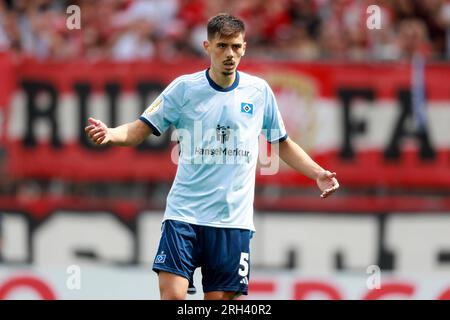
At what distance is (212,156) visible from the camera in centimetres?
822

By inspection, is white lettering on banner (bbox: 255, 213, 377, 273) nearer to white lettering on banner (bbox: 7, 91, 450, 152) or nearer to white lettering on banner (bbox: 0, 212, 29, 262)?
white lettering on banner (bbox: 7, 91, 450, 152)

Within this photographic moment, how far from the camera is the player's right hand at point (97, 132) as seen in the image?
7848 millimetres

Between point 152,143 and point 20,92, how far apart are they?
1.71 m

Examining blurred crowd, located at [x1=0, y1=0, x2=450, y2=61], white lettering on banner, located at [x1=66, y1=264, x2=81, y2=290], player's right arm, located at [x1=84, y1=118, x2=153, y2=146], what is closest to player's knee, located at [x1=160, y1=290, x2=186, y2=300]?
player's right arm, located at [x1=84, y1=118, x2=153, y2=146]

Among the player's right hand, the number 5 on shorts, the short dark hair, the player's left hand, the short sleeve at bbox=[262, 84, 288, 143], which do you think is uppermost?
the short dark hair

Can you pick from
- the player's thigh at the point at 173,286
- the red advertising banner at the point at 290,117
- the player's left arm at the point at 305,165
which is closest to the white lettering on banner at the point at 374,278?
the red advertising banner at the point at 290,117

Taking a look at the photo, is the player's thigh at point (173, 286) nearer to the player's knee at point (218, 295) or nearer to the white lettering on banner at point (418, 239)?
the player's knee at point (218, 295)

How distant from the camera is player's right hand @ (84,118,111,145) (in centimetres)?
785

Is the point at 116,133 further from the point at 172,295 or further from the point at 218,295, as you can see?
the point at 218,295

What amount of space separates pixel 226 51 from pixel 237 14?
21.0 ft

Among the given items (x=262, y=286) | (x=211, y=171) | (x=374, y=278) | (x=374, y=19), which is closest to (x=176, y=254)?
(x=211, y=171)

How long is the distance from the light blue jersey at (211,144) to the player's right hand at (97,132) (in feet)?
1.62

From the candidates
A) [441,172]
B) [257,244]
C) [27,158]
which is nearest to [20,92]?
[27,158]

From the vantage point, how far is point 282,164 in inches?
515
